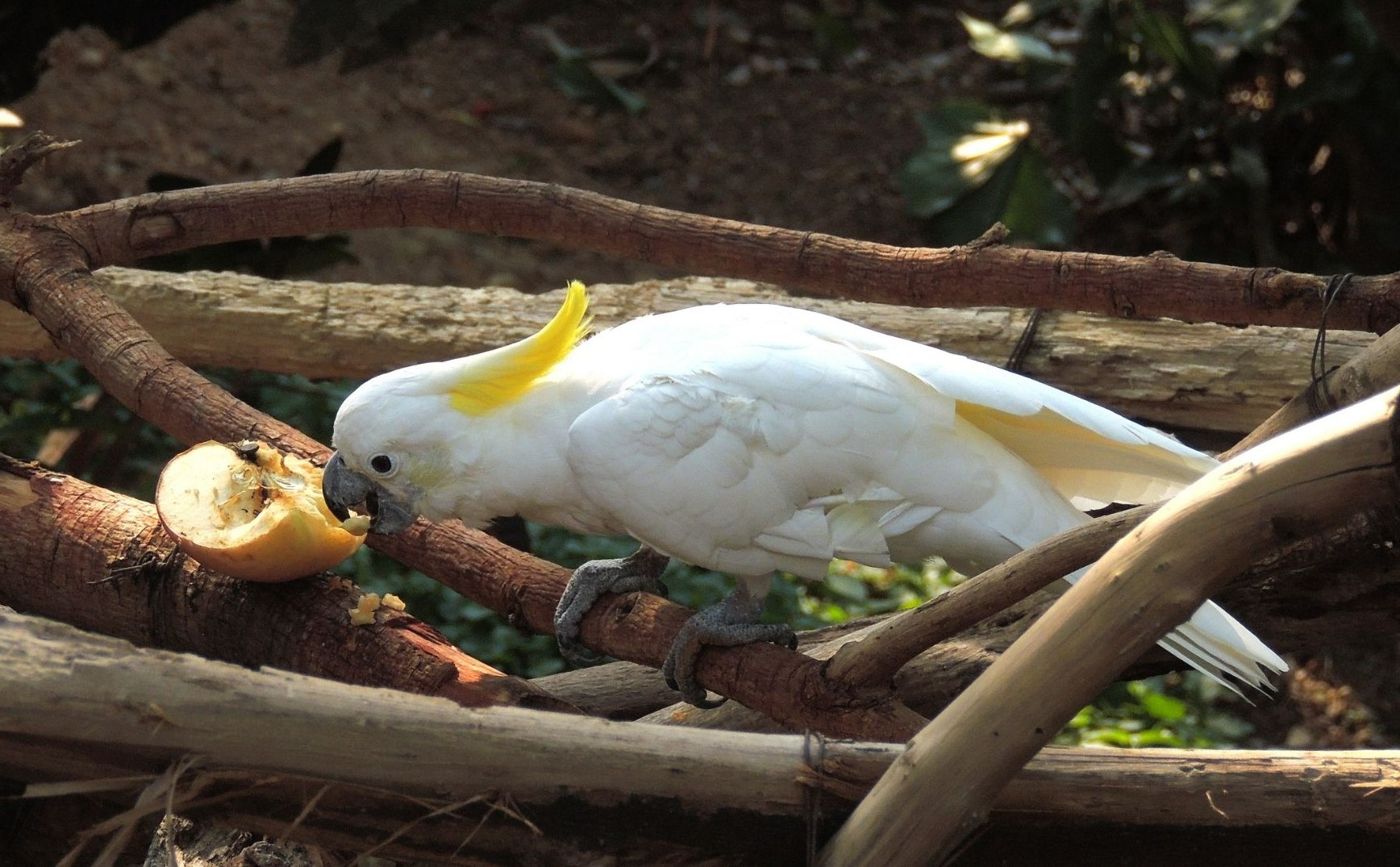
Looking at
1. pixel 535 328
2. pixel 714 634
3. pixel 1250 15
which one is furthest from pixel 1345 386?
pixel 1250 15

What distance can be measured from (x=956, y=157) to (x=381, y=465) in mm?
3955

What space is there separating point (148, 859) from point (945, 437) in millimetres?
1437

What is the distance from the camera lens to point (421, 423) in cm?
202

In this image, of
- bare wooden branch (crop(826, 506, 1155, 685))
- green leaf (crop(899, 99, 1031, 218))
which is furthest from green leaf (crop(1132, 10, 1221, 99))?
bare wooden branch (crop(826, 506, 1155, 685))

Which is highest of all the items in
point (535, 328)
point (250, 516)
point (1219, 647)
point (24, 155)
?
point (24, 155)

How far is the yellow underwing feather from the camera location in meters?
2.06

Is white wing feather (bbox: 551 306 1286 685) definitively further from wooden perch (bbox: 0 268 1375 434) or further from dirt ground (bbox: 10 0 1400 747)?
dirt ground (bbox: 10 0 1400 747)

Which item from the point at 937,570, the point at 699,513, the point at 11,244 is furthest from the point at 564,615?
the point at 937,570

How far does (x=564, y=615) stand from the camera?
217cm

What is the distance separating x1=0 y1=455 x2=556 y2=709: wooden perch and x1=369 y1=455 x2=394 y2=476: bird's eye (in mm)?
203

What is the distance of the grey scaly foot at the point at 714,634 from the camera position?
1986 millimetres

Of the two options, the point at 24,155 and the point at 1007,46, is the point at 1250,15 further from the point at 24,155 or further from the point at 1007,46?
the point at 24,155

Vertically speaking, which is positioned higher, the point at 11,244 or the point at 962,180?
the point at 11,244

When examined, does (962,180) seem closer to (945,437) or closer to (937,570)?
(937,570)
